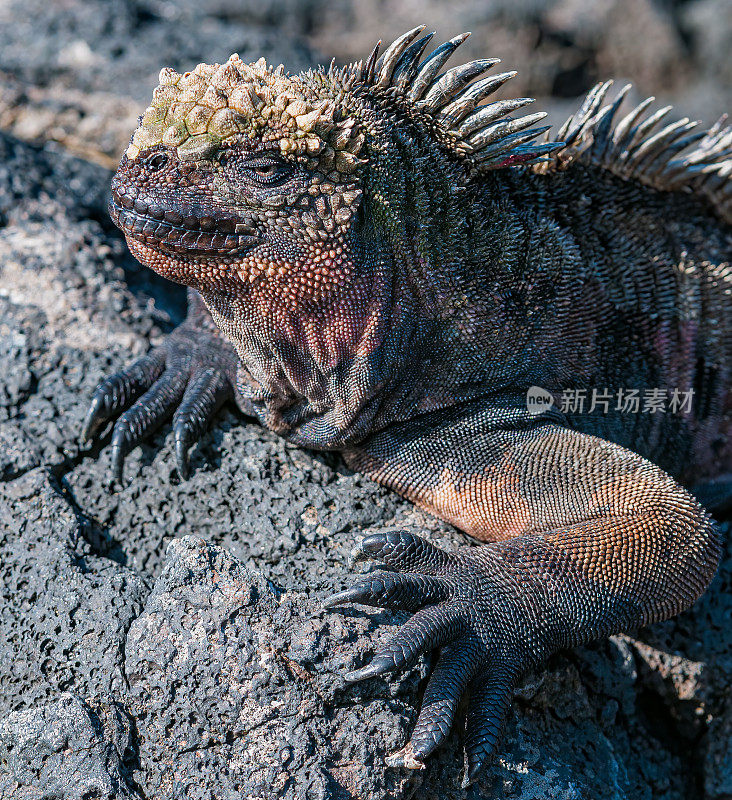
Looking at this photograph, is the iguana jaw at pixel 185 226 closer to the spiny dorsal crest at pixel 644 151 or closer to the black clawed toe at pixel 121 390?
the black clawed toe at pixel 121 390

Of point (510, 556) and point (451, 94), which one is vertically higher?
point (451, 94)

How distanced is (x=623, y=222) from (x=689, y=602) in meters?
1.45

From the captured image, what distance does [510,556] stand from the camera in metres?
2.55

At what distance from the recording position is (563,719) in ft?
8.50

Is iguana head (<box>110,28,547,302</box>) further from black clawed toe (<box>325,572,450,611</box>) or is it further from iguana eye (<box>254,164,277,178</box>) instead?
black clawed toe (<box>325,572,450,611</box>)

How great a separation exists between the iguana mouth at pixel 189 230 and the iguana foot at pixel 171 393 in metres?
0.71

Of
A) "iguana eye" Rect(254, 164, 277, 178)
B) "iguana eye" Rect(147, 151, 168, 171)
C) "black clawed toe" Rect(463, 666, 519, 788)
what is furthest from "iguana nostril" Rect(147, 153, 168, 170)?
"black clawed toe" Rect(463, 666, 519, 788)

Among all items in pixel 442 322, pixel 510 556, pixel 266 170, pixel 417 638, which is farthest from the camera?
pixel 442 322

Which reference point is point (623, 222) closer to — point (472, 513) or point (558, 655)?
point (472, 513)

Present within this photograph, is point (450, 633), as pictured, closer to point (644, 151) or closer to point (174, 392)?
point (174, 392)

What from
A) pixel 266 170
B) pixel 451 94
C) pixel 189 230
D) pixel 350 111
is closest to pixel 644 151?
pixel 451 94

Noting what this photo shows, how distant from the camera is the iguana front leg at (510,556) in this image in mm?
2279

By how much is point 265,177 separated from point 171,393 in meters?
0.99

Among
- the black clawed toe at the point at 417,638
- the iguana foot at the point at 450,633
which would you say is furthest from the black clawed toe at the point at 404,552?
the black clawed toe at the point at 417,638
